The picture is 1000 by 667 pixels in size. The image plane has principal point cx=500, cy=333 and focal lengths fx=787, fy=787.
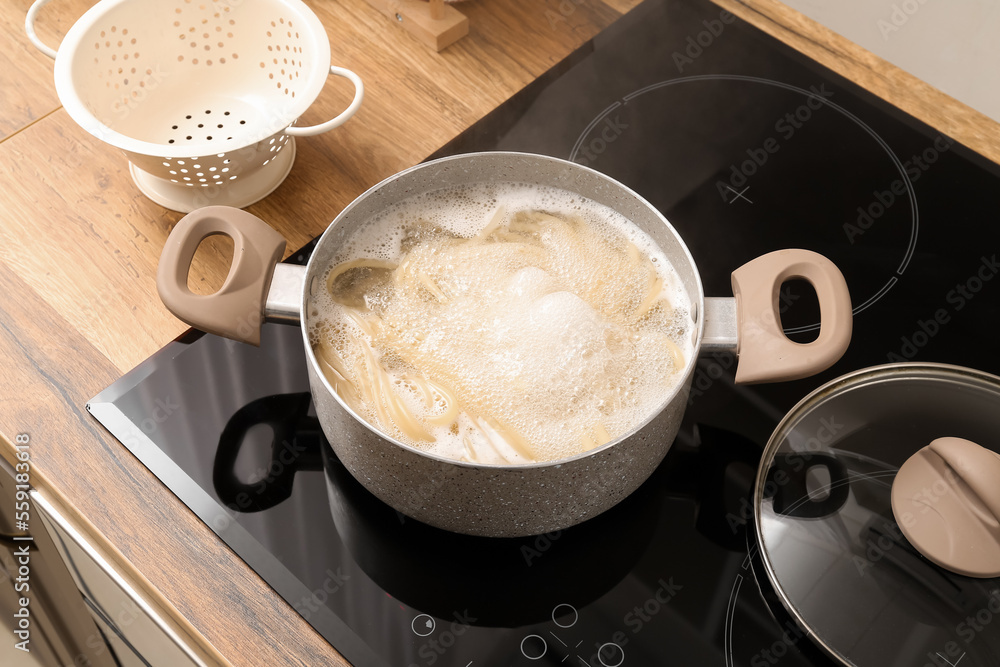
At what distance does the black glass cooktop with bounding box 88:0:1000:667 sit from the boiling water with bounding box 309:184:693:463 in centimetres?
10

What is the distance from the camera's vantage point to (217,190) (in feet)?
2.62

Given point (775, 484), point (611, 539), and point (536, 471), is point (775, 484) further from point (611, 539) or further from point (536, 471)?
point (536, 471)

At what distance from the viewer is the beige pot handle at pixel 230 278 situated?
59 cm

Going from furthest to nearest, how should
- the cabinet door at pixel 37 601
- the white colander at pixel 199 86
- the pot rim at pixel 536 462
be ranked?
the cabinet door at pixel 37 601
the white colander at pixel 199 86
the pot rim at pixel 536 462

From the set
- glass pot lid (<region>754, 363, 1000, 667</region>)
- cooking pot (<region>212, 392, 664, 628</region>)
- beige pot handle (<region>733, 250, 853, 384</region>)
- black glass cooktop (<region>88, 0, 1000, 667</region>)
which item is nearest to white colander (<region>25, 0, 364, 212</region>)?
black glass cooktop (<region>88, 0, 1000, 667</region>)

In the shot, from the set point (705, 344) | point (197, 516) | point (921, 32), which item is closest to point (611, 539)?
point (705, 344)

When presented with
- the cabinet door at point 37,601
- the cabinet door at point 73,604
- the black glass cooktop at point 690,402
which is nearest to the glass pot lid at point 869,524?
the black glass cooktop at point 690,402

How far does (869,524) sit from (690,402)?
0.17 meters

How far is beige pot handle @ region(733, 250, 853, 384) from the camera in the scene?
0.57m

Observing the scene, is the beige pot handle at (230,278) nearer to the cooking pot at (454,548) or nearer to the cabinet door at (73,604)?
the cooking pot at (454,548)

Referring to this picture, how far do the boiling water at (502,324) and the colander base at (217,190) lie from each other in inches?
7.6

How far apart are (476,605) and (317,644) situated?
12cm

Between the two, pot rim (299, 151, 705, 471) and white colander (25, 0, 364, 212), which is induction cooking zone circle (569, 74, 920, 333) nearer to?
pot rim (299, 151, 705, 471)

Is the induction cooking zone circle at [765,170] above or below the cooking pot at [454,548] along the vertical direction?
above
